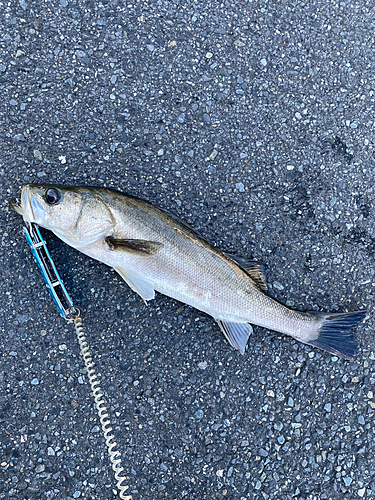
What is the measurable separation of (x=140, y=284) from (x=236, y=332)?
914 millimetres

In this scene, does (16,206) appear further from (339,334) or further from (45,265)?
(339,334)

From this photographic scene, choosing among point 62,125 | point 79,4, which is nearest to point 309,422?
point 62,125

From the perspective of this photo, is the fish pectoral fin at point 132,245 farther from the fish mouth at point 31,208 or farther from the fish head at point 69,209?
the fish mouth at point 31,208

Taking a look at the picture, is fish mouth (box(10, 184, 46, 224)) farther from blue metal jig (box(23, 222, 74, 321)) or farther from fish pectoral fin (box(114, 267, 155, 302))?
fish pectoral fin (box(114, 267, 155, 302))

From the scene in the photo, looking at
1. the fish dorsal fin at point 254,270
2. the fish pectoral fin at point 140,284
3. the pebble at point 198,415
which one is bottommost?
the pebble at point 198,415

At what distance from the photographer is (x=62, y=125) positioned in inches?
135

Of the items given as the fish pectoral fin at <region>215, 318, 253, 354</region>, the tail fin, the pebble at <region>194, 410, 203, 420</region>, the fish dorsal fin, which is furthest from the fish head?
the tail fin

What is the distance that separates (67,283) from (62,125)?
4.57 feet

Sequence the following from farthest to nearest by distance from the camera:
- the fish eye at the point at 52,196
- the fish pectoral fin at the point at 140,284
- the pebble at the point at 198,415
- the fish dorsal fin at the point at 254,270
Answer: the pebble at the point at 198,415 < the fish dorsal fin at the point at 254,270 < the fish pectoral fin at the point at 140,284 < the fish eye at the point at 52,196

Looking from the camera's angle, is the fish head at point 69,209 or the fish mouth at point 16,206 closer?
the fish head at point 69,209

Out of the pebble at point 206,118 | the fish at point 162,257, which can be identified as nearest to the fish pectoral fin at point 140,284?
the fish at point 162,257

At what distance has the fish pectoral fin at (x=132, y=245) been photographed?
2938 millimetres

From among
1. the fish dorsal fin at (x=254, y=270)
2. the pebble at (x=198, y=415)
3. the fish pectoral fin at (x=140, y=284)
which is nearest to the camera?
the fish pectoral fin at (x=140, y=284)

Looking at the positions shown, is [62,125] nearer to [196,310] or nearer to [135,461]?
[196,310]
